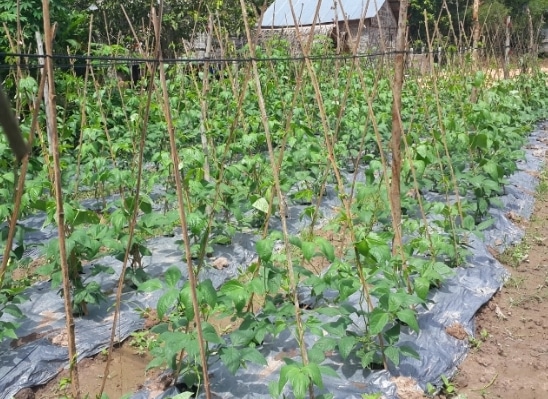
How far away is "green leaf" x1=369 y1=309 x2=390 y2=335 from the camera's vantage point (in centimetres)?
241

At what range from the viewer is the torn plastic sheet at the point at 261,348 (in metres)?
2.59

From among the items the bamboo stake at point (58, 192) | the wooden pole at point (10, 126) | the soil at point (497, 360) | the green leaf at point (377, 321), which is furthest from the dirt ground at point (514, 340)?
the wooden pole at point (10, 126)

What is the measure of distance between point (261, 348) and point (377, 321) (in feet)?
2.15

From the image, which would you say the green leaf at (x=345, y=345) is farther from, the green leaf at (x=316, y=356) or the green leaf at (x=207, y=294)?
the green leaf at (x=207, y=294)

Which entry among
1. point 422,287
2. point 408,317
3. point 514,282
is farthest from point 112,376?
point 514,282

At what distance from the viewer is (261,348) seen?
2.82 metres

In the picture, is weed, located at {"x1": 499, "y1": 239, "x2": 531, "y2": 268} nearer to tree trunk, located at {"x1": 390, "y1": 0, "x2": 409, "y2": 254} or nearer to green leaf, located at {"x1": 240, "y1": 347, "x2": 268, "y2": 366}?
tree trunk, located at {"x1": 390, "y1": 0, "x2": 409, "y2": 254}

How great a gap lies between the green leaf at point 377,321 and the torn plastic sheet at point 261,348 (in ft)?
1.06

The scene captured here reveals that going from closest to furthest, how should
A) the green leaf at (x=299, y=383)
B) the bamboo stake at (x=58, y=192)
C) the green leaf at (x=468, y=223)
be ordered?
the bamboo stake at (x=58, y=192) < the green leaf at (x=299, y=383) < the green leaf at (x=468, y=223)

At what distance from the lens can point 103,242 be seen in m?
2.90

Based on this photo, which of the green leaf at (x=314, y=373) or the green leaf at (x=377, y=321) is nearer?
the green leaf at (x=314, y=373)

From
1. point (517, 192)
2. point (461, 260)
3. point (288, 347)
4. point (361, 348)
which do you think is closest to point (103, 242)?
point (288, 347)

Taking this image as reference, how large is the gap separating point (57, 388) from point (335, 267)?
1.37 m

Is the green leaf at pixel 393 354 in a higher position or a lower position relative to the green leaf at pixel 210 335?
lower
